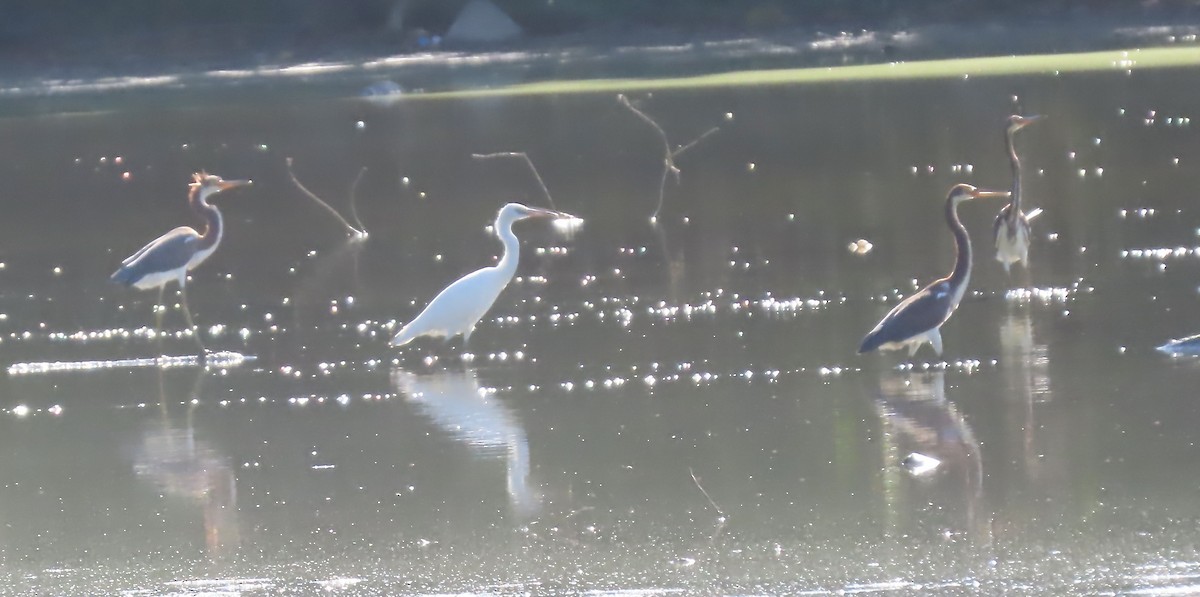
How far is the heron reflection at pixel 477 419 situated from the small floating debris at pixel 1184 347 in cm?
319

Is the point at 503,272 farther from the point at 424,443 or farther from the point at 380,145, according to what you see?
the point at 380,145

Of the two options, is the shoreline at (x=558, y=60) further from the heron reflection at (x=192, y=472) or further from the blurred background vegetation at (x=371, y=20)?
the heron reflection at (x=192, y=472)

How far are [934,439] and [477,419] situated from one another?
7.10ft

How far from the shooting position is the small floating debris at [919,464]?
7.07 m

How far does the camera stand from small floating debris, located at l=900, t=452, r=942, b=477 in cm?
707

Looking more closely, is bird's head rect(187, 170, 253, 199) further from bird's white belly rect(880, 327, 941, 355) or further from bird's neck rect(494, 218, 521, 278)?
bird's white belly rect(880, 327, 941, 355)

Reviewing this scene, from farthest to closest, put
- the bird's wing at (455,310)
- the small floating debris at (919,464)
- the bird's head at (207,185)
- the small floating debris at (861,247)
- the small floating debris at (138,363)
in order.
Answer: the small floating debris at (861,247) → the bird's head at (207,185) → the small floating debris at (138,363) → the bird's wing at (455,310) → the small floating debris at (919,464)

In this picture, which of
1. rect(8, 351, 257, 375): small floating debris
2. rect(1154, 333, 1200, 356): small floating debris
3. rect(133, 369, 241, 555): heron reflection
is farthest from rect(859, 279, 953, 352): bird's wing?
rect(8, 351, 257, 375): small floating debris

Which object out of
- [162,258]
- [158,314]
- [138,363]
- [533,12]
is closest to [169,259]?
[162,258]

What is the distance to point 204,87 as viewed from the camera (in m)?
37.5

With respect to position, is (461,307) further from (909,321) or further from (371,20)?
(371,20)

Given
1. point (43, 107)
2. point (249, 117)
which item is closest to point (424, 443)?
A: point (249, 117)

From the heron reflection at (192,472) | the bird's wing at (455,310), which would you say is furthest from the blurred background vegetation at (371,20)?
the heron reflection at (192,472)

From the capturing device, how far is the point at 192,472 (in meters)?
7.85
